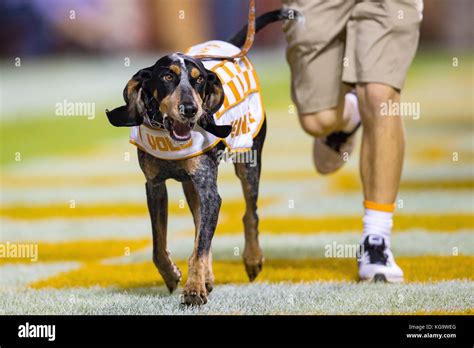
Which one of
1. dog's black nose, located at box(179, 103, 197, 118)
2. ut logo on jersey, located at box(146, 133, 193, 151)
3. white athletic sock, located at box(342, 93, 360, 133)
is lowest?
white athletic sock, located at box(342, 93, 360, 133)

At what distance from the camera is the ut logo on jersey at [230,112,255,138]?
587 centimetres

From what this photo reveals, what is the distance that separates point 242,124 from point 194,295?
1.10m

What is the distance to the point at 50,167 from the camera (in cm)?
1431

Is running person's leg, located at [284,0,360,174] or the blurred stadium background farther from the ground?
running person's leg, located at [284,0,360,174]

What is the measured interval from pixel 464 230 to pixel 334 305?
9.76 feet

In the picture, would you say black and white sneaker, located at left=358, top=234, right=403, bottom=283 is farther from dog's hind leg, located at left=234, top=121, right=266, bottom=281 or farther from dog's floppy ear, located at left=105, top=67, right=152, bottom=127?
dog's floppy ear, located at left=105, top=67, right=152, bottom=127

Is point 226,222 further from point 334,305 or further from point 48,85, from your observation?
point 48,85

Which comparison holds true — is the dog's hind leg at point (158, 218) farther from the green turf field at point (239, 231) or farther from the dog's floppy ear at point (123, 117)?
the dog's floppy ear at point (123, 117)

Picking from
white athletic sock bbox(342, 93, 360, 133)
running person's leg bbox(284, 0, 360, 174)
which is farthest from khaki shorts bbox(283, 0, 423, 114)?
white athletic sock bbox(342, 93, 360, 133)

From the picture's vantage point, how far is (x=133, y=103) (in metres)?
5.32
